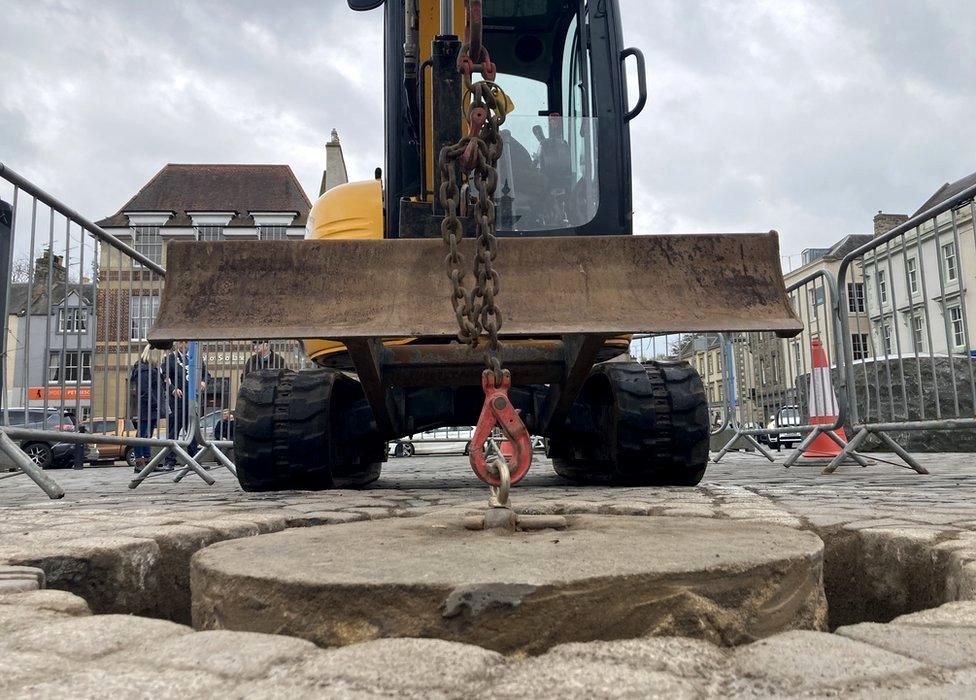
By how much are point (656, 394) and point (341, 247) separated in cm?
180

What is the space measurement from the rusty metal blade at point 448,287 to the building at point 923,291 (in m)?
2.44

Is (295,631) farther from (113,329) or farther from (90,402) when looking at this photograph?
(113,329)

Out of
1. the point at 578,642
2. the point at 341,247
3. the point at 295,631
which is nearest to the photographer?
the point at 578,642

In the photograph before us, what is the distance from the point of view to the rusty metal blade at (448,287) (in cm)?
283

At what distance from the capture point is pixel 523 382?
3.66 m

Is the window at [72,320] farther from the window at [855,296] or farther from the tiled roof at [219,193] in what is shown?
the tiled roof at [219,193]

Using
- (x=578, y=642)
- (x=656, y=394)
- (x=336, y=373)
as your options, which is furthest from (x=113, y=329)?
(x=578, y=642)

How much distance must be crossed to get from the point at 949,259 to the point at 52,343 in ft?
18.8

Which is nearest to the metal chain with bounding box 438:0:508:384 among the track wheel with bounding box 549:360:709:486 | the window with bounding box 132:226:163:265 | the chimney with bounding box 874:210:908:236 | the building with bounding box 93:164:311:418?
the track wheel with bounding box 549:360:709:486

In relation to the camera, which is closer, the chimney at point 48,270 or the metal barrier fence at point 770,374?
the chimney at point 48,270

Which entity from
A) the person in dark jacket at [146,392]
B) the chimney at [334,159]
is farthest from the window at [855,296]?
the chimney at [334,159]

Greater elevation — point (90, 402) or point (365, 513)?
point (90, 402)

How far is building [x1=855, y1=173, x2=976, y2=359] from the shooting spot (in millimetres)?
4938

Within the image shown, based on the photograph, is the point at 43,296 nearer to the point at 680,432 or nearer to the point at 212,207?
the point at 680,432
